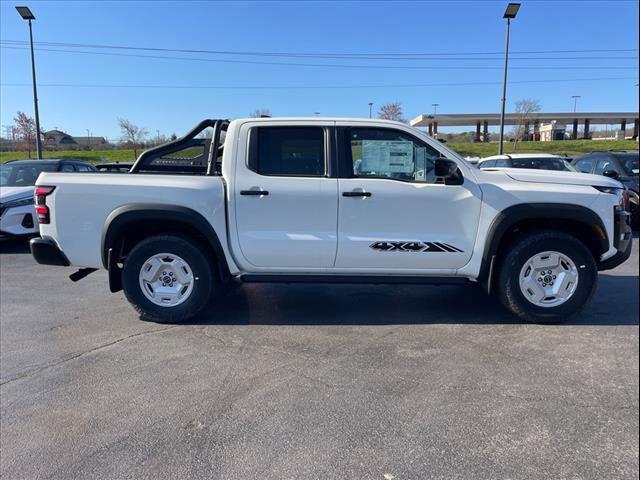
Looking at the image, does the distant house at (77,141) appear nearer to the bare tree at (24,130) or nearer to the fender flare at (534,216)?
the bare tree at (24,130)

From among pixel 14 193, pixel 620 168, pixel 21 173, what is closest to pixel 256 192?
pixel 14 193

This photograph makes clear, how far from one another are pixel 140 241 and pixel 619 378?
431 centimetres

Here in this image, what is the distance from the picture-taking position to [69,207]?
14.8 feet

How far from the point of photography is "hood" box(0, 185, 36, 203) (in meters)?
8.29

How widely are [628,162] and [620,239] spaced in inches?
269

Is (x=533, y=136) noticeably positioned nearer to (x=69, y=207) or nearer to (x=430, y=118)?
(x=430, y=118)

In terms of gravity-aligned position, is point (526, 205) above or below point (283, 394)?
above

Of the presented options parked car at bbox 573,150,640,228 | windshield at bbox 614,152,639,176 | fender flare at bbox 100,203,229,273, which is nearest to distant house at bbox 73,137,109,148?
parked car at bbox 573,150,640,228

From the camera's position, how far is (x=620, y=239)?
4.48m

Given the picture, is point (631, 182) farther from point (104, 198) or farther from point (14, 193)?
point (14, 193)

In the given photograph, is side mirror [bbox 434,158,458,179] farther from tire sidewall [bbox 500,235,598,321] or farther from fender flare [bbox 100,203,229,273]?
fender flare [bbox 100,203,229,273]

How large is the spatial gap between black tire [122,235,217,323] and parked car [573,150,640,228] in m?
8.58

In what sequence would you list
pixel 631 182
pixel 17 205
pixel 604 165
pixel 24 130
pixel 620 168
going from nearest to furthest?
1. pixel 17 205
2. pixel 631 182
3. pixel 620 168
4. pixel 604 165
5. pixel 24 130

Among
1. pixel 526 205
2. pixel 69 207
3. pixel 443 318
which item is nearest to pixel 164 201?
pixel 69 207
